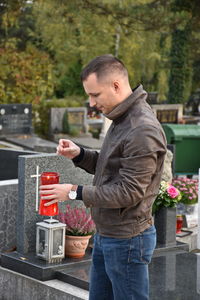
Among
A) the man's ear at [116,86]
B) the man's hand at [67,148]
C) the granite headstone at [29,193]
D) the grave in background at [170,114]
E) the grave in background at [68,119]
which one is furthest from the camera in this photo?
the grave in background at [170,114]

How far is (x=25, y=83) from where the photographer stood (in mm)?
18984

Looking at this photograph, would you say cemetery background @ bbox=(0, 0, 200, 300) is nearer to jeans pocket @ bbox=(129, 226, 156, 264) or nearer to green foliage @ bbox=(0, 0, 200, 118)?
green foliage @ bbox=(0, 0, 200, 118)

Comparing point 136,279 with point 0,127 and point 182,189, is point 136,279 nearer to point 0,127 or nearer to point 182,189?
point 182,189

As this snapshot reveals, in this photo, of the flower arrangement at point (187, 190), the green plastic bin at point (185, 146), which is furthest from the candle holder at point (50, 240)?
the green plastic bin at point (185, 146)

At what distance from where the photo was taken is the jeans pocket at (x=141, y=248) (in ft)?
12.3

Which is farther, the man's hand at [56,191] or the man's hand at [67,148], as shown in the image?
the man's hand at [67,148]

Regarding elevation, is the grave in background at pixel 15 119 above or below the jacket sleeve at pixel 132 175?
below

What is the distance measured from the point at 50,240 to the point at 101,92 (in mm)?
2737

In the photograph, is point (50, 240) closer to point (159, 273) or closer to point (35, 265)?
point (35, 265)

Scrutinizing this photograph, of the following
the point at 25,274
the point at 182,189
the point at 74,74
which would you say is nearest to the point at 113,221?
the point at 25,274

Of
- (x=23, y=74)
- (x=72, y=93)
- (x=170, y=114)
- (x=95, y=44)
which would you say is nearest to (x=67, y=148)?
(x=23, y=74)

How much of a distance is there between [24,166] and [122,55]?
3299 cm

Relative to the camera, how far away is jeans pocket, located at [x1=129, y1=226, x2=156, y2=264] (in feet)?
12.3

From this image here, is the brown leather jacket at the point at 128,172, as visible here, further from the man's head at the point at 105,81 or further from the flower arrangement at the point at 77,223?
the flower arrangement at the point at 77,223
